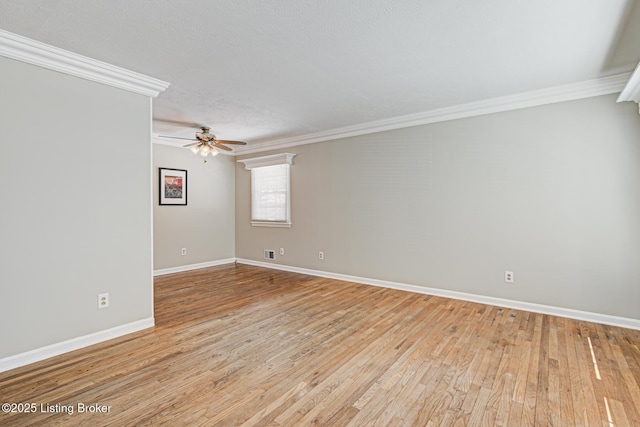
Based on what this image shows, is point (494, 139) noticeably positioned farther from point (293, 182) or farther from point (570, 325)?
point (293, 182)

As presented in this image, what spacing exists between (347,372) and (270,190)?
14.7ft

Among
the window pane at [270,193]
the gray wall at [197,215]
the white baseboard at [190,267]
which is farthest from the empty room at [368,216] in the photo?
the window pane at [270,193]

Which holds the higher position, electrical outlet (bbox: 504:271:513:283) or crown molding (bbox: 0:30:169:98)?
crown molding (bbox: 0:30:169:98)

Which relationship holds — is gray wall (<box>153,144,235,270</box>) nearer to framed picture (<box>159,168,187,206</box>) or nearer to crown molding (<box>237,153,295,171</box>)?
framed picture (<box>159,168,187,206</box>)

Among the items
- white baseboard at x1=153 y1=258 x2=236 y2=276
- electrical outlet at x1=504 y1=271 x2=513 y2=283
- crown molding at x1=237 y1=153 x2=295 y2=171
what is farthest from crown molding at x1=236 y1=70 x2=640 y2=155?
white baseboard at x1=153 y1=258 x2=236 y2=276

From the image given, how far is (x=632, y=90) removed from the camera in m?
2.82

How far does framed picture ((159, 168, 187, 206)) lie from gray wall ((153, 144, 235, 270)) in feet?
0.26

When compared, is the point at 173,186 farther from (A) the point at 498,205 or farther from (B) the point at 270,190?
(A) the point at 498,205

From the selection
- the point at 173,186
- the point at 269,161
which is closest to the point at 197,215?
the point at 173,186

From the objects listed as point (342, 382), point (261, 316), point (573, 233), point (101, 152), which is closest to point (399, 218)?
point (573, 233)

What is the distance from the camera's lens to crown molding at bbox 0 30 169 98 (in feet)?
7.69

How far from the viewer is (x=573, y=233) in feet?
11.1

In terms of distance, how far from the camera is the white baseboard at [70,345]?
2340mm

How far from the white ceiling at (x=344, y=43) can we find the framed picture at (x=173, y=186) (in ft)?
7.13
